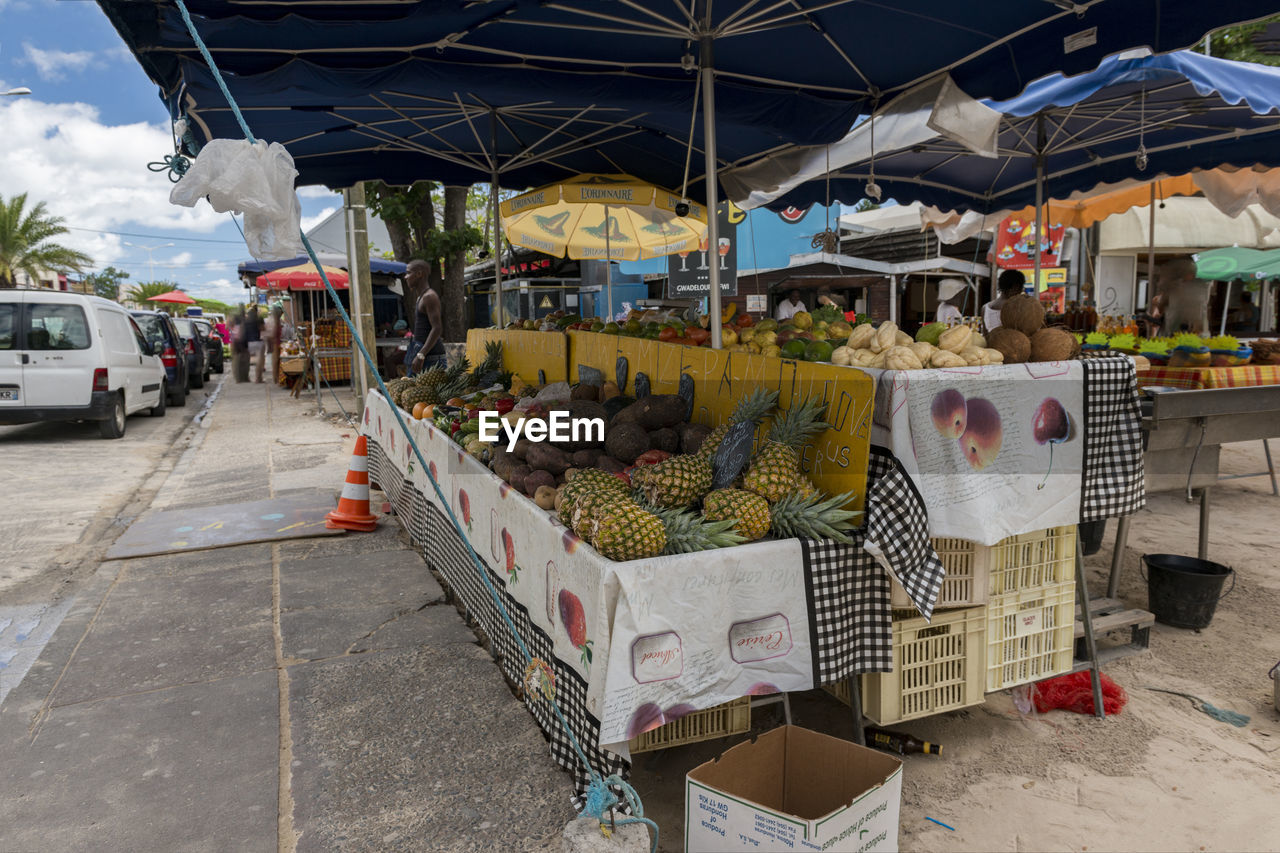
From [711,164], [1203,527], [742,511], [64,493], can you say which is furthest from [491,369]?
[1203,527]

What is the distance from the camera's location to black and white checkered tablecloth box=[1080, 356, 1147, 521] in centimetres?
340

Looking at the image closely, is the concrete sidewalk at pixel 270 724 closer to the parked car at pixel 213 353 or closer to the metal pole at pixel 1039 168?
the metal pole at pixel 1039 168

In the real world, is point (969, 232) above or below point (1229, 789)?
above

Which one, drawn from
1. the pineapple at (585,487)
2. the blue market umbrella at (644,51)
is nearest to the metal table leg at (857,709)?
the pineapple at (585,487)

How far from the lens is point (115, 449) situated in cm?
1116

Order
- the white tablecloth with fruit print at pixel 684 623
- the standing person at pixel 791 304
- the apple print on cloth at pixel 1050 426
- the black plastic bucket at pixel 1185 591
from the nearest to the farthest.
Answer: the white tablecloth with fruit print at pixel 684 623, the apple print on cloth at pixel 1050 426, the black plastic bucket at pixel 1185 591, the standing person at pixel 791 304

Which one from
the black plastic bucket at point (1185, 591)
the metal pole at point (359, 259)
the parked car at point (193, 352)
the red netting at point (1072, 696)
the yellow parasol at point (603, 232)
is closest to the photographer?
the red netting at point (1072, 696)

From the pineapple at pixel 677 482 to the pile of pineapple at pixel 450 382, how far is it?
135 inches

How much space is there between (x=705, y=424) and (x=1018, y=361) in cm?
150

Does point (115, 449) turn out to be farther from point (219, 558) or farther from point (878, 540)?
point (878, 540)

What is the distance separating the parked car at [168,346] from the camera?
608 inches

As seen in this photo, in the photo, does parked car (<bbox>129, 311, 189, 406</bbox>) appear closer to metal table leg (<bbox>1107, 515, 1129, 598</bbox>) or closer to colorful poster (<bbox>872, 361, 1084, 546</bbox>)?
colorful poster (<bbox>872, 361, 1084, 546</bbox>)

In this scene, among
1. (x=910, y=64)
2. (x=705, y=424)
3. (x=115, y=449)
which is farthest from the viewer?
(x=115, y=449)

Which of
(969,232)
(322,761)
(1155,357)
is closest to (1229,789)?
(1155,357)
